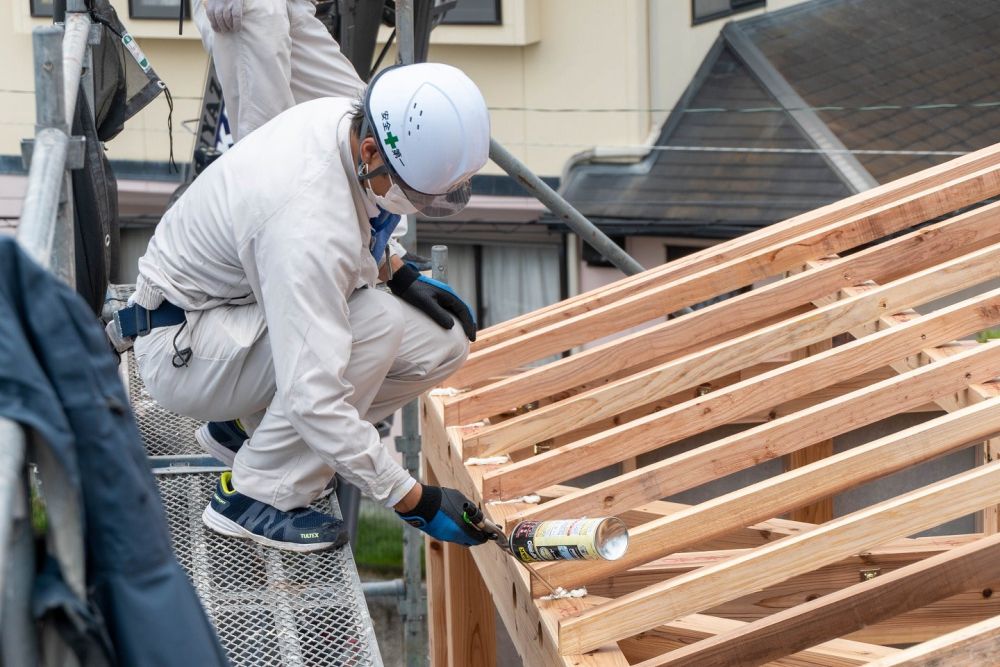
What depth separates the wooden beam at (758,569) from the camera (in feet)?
9.65

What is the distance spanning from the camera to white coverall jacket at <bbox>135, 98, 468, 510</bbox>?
3018mm

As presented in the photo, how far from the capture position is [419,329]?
12.7 feet

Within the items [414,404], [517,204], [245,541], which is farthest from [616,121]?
[245,541]

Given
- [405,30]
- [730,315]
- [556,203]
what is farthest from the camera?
[556,203]

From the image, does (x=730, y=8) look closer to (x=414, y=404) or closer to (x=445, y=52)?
(x=445, y=52)

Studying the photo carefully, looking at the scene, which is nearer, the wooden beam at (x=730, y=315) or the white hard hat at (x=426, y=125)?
the white hard hat at (x=426, y=125)

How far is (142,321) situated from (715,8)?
928cm

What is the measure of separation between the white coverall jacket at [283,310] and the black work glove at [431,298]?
0.20 meters

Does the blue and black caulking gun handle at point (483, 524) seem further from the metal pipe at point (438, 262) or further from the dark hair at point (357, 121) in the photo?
the metal pipe at point (438, 262)

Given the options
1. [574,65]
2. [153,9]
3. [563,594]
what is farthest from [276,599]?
[153,9]

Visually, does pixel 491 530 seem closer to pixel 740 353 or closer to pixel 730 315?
pixel 740 353

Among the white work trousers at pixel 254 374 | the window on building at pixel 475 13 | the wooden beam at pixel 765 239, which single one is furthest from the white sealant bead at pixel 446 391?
the window on building at pixel 475 13

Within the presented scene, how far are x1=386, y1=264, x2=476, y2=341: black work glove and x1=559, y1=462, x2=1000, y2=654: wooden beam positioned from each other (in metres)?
1.25

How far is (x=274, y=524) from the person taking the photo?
3463 millimetres
